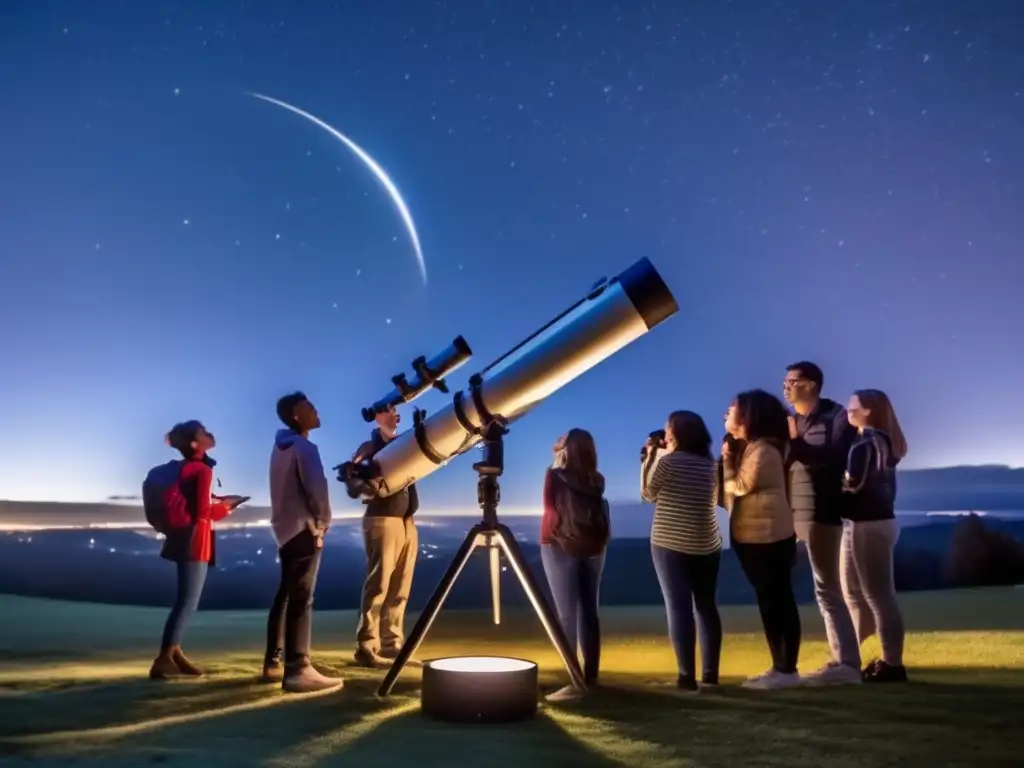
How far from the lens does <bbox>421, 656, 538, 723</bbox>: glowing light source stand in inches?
171

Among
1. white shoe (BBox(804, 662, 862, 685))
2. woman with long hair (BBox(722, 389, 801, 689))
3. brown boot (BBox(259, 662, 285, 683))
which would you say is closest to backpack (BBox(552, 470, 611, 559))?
woman with long hair (BBox(722, 389, 801, 689))

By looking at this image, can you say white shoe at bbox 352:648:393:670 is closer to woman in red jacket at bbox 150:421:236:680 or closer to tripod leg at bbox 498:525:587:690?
woman in red jacket at bbox 150:421:236:680

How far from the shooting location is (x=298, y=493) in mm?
5637

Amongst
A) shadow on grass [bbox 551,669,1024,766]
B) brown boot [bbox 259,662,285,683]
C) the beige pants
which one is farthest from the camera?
the beige pants

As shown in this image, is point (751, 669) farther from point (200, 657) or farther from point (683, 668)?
point (200, 657)

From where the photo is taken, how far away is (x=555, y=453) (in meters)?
6.01

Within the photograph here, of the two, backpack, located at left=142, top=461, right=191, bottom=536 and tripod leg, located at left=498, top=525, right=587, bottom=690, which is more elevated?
backpack, located at left=142, top=461, right=191, bottom=536

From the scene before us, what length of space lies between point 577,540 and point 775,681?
1.38m

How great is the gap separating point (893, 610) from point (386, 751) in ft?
10.3

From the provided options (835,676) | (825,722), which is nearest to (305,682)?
(825,722)

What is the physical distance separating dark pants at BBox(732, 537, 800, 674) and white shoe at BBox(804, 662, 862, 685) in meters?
0.11

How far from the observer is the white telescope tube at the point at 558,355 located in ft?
14.4

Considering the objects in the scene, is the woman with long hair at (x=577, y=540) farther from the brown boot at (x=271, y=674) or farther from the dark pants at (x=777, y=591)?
the brown boot at (x=271, y=674)

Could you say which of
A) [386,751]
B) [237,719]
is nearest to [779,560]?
[386,751]
